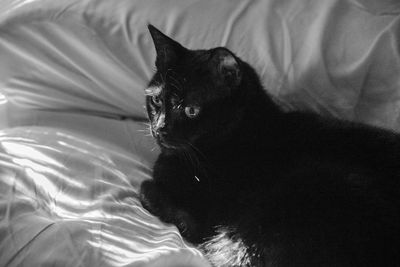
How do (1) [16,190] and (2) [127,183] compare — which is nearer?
(1) [16,190]

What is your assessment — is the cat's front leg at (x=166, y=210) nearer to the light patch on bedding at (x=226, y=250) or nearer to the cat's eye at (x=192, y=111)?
the light patch on bedding at (x=226, y=250)

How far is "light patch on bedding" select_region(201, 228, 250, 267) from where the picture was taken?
35.7 inches

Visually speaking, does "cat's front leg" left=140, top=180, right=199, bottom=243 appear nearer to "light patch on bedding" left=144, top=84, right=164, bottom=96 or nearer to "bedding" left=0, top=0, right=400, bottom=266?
"bedding" left=0, top=0, right=400, bottom=266

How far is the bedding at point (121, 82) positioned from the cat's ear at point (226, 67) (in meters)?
0.20

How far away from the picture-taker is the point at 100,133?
127 centimetres

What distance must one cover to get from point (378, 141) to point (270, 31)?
41cm

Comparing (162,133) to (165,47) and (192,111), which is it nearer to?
(192,111)

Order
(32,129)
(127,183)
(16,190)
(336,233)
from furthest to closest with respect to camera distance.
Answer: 1. (32,129)
2. (127,183)
3. (16,190)
4. (336,233)

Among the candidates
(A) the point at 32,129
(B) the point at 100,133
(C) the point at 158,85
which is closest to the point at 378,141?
(C) the point at 158,85

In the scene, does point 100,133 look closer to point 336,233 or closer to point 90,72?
point 90,72

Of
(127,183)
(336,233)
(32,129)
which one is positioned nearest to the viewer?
(336,233)

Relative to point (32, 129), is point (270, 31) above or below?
above

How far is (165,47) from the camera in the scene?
3.58 feet

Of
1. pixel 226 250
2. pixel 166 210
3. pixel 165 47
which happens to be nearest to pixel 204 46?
pixel 165 47
